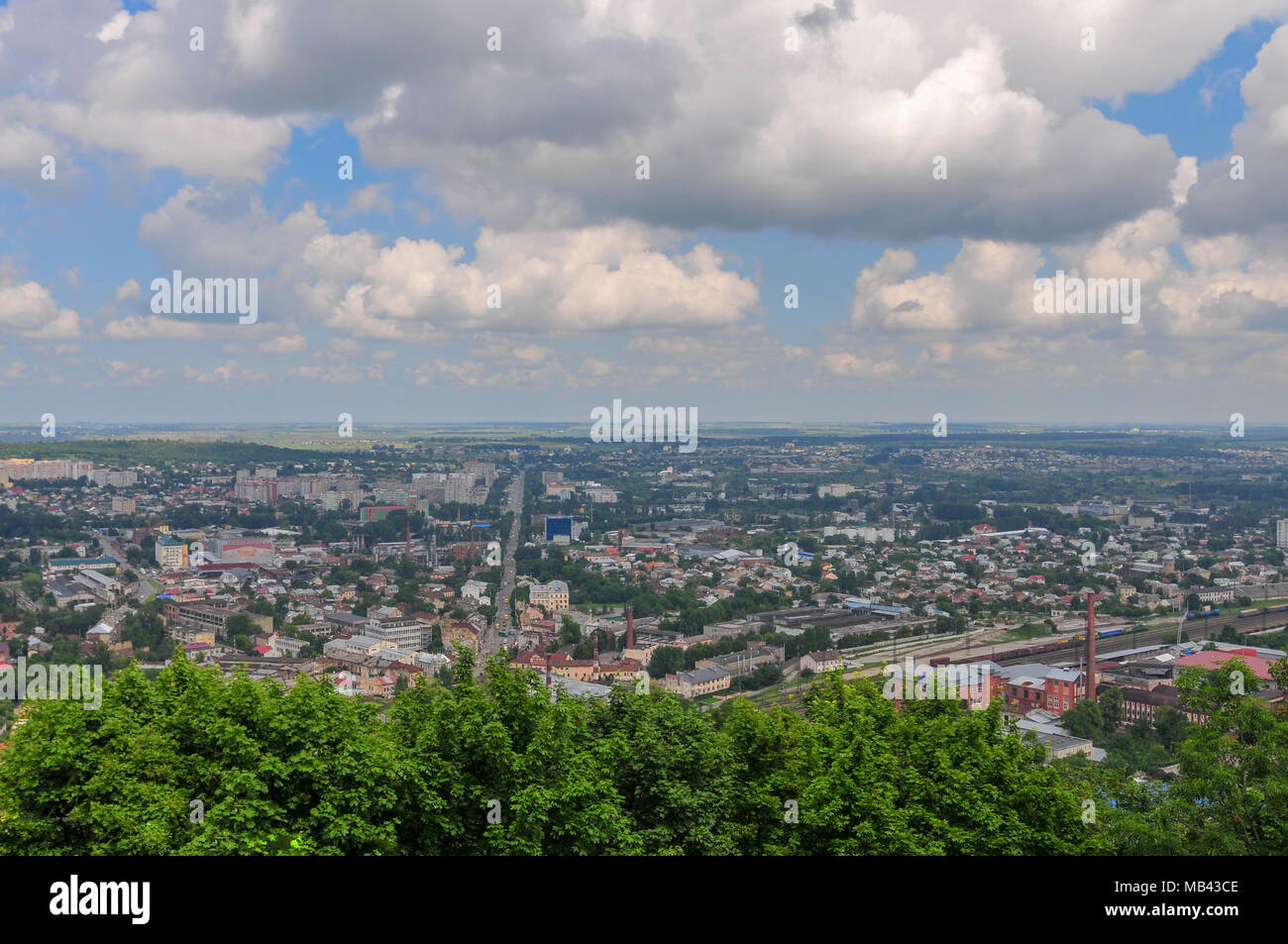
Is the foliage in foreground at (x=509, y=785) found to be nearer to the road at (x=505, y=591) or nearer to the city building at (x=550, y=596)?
the road at (x=505, y=591)

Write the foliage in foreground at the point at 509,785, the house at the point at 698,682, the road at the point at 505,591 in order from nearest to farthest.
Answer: the foliage in foreground at the point at 509,785, the house at the point at 698,682, the road at the point at 505,591

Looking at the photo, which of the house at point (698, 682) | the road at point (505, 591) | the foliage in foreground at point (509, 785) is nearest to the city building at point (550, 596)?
the road at point (505, 591)

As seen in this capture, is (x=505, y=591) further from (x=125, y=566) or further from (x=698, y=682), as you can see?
(x=125, y=566)

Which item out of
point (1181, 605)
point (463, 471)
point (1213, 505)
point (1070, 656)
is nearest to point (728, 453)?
point (463, 471)

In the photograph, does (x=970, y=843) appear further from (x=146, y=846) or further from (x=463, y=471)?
(x=463, y=471)

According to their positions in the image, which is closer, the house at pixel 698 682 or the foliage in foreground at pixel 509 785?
the foliage in foreground at pixel 509 785

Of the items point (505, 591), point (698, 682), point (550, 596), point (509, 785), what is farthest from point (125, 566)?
point (509, 785)

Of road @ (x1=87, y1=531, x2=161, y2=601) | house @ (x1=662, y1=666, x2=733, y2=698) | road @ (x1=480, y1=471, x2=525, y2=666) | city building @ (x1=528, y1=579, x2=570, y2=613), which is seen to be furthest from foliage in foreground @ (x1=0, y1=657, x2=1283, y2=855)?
road @ (x1=87, y1=531, x2=161, y2=601)

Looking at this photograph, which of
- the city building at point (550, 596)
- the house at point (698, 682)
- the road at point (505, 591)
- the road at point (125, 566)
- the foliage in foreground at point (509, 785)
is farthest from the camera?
the city building at point (550, 596)
